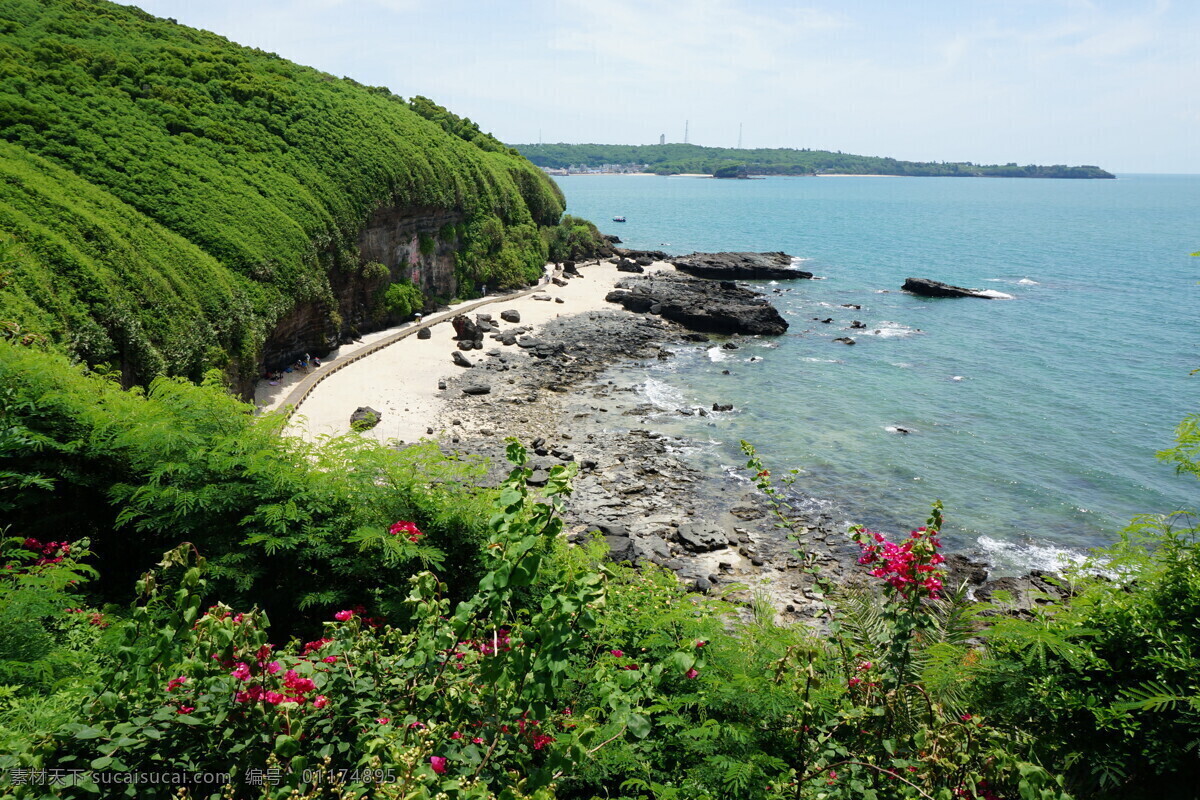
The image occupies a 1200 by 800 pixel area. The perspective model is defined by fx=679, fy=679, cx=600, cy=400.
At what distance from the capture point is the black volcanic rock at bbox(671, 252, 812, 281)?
238 ft

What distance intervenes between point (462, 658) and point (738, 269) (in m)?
72.1

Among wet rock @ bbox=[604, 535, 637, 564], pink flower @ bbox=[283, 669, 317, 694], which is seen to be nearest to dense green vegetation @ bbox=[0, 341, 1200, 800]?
pink flower @ bbox=[283, 669, 317, 694]

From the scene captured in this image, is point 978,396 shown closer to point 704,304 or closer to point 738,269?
point 704,304

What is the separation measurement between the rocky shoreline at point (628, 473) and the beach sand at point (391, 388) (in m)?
Result: 0.97

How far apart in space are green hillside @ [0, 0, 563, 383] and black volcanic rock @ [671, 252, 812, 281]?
21098 mm

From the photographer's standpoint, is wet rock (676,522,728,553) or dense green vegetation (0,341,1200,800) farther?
wet rock (676,522,728,553)


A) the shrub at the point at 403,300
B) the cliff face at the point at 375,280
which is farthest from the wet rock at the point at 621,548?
the shrub at the point at 403,300

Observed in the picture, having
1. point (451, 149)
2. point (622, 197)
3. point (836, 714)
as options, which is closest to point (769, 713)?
point (836, 714)

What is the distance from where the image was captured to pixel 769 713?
5023 mm

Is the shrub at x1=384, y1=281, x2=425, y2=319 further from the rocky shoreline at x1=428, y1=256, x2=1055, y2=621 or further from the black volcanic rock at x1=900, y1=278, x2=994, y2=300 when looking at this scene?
the black volcanic rock at x1=900, y1=278, x2=994, y2=300

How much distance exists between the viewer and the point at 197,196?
3150cm

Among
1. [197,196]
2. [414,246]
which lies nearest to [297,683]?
[197,196]

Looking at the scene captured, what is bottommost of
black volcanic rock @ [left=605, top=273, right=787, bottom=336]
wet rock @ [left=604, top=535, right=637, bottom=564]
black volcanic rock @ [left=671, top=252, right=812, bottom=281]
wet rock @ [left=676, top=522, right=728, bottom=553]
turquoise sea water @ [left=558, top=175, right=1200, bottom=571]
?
wet rock @ [left=676, top=522, right=728, bottom=553]

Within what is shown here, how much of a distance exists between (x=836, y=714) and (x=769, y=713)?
472 millimetres
